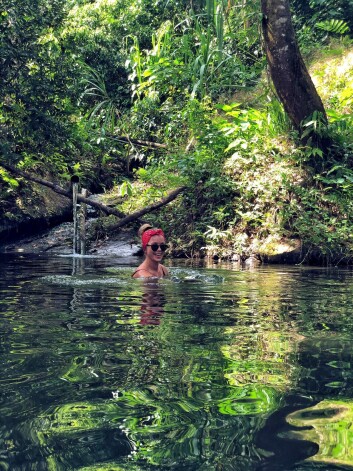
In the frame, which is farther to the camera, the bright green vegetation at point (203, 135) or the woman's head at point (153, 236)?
the bright green vegetation at point (203, 135)

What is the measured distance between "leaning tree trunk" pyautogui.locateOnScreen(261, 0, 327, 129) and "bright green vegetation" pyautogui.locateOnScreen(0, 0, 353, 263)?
0.80 ft

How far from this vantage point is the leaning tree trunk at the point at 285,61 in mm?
9594

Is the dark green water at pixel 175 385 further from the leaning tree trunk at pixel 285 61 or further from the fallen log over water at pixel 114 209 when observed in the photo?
the fallen log over water at pixel 114 209

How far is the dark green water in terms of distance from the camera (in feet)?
5.08

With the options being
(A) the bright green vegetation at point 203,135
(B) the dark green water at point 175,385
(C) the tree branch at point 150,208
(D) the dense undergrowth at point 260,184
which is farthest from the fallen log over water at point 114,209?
(B) the dark green water at point 175,385

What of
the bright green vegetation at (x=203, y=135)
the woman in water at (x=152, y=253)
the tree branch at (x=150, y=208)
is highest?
the bright green vegetation at (x=203, y=135)

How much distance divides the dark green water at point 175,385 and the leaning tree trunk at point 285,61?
611 cm

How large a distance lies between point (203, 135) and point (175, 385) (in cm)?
1059

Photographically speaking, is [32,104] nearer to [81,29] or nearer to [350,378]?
[81,29]

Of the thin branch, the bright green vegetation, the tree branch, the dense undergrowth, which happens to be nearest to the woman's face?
the bright green vegetation

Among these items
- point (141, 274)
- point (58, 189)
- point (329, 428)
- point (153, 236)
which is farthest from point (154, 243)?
point (58, 189)

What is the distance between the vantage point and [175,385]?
2191mm

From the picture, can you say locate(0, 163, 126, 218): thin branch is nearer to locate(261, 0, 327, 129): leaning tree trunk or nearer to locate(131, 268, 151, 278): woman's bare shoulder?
locate(261, 0, 327, 129): leaning tree trunk

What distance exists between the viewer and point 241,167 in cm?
1175
